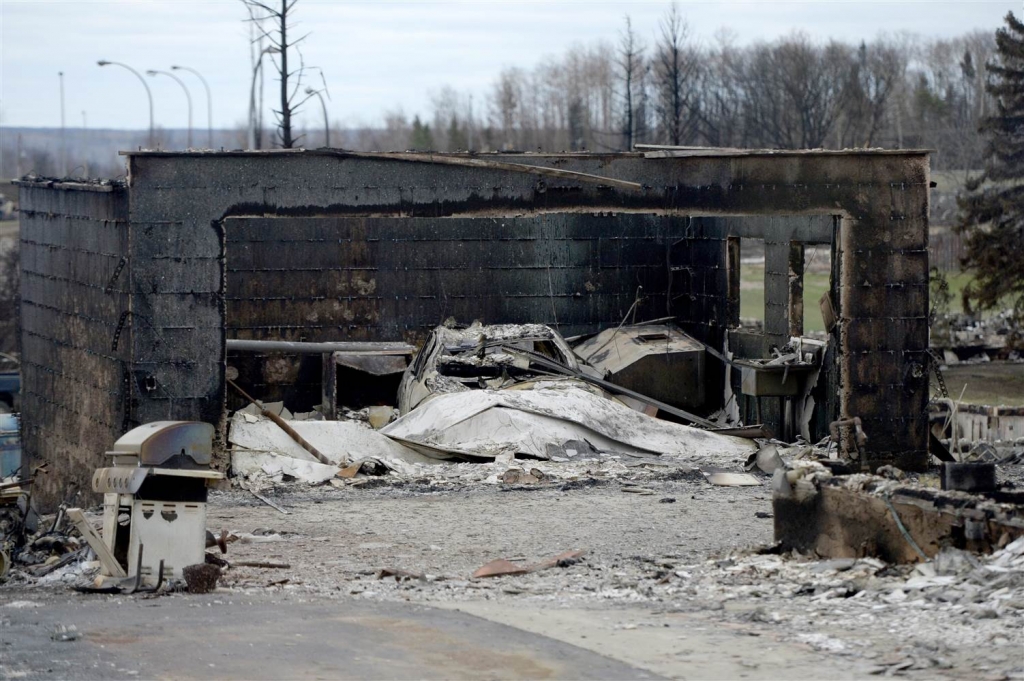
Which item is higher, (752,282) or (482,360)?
(752,282)

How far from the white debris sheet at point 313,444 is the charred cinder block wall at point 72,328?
1513mm

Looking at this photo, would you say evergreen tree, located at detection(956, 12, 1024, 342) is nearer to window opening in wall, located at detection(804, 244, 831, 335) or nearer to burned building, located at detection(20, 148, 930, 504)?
window opening in wall, located at detection(804, 244, 831, 335)

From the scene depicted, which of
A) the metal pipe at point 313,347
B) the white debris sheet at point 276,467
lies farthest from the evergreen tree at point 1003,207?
the white debris sheet at point 276,467

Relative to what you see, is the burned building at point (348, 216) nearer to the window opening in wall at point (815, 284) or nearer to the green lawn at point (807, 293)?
the green lawn at point (807, 293)

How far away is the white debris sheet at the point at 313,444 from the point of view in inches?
633

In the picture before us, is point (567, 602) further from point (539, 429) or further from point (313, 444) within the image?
point (313, 444)

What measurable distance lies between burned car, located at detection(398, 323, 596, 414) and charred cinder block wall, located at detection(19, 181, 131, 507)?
480 centimetres

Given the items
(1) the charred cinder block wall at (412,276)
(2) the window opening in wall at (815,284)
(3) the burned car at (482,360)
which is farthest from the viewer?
(2) the window opening in wall at (815,284)

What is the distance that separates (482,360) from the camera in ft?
65.0

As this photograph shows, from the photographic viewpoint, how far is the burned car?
1944cm

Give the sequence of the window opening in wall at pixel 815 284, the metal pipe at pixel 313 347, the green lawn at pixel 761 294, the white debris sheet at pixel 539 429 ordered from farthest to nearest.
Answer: the window opening in wall at pixel 815 284 → the green lawn at pixel 761 294 → the metal pipe at pixel 313 347 → the white debris sheet at pixel 539 429

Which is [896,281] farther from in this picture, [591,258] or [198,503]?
[198,503]

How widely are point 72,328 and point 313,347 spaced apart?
4.17 meters

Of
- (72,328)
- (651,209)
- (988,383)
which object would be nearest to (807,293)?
(988,383)
